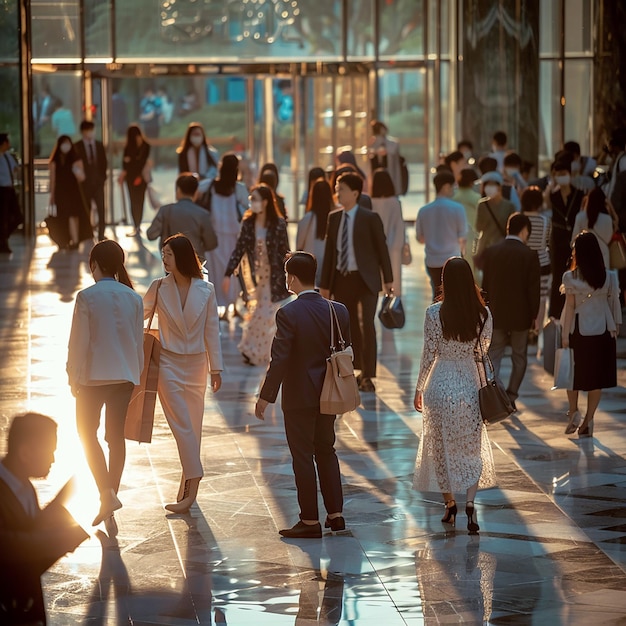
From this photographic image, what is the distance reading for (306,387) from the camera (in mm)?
7336

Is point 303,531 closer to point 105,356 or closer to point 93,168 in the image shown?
point 105,356

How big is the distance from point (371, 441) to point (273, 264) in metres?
3.04

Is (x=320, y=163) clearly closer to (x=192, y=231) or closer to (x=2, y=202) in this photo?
(x=2, y=202)

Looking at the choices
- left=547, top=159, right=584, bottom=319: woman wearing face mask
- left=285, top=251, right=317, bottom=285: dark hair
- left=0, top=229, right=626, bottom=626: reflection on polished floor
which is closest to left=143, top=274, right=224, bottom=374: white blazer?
left=285, top=251, right=317, bottom=285: dark hair

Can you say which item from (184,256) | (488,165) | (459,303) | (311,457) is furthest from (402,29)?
(311,457)

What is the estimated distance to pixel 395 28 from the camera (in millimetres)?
27594

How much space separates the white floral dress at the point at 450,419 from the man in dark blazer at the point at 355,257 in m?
3.47

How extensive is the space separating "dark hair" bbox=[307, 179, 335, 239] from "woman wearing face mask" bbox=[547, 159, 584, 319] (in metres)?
2.65

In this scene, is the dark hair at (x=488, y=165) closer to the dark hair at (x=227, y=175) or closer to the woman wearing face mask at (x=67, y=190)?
the dark hair at (x=227, y=175)

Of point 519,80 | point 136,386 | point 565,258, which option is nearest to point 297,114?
point 519,80

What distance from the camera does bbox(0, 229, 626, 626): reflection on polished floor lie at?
6250mm

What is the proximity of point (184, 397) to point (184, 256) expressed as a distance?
0.76 meters

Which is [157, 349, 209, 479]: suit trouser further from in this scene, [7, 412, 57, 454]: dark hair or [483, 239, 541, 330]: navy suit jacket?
[7, 412, 57, 454]: dark hair

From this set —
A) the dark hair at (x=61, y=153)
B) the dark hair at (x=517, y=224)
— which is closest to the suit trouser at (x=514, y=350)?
the dark hair at (x=517, y=224)
